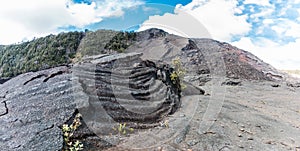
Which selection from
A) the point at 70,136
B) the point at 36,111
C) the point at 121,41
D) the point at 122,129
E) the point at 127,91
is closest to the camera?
the point at 70,136

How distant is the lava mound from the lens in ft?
12.9

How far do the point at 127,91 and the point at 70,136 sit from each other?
1532 mm

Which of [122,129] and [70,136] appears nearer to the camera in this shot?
[70,136]

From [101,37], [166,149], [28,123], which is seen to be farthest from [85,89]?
[101,37]

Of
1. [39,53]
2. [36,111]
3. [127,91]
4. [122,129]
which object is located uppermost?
[39,53]

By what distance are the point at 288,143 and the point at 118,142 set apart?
229 cm

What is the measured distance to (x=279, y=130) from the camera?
174 inches

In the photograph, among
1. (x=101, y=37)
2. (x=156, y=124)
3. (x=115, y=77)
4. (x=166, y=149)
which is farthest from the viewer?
(x=101, y=37)

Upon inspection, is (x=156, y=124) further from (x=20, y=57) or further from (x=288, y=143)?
(x=20, y=57)

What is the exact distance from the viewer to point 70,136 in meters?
3.23

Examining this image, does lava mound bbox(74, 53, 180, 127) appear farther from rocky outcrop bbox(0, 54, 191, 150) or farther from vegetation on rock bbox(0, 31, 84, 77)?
vegetation on rock bbox(0, 31, 84, 77)

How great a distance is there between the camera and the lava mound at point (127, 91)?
3941 mm

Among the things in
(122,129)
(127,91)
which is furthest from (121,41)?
(122,129)

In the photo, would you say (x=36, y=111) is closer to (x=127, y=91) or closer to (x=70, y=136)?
(x=70, y=136)
